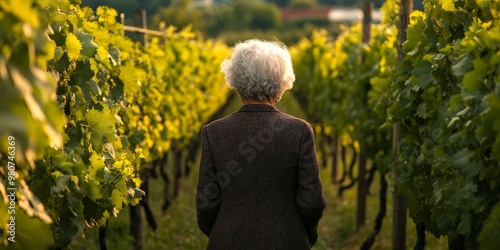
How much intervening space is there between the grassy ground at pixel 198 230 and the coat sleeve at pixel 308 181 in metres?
3.25

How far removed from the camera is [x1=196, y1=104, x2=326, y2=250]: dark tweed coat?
3.77 metres

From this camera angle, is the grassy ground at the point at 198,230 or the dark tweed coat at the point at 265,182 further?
the grassy ground at the point at 198,230

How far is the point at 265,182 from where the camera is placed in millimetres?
3785

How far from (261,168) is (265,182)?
67 millimetres

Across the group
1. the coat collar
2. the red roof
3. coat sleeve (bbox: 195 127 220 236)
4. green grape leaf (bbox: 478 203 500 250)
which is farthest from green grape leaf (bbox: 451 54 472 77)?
the red roof

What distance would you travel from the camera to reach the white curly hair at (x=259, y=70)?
3793 millimetres

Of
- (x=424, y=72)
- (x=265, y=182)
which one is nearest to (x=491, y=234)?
(x=265, y=182)

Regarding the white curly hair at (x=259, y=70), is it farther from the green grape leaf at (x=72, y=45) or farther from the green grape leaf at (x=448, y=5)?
the green grape leaf at (x=448, y=5)

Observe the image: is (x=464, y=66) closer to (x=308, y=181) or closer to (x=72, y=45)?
(x=308, y=181)

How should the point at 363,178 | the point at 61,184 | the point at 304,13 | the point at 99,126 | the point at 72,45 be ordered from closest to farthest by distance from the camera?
the point at 61,184 → the point at 72,45 → the point at 99,126 → the point at 363,178 → the point at 304,13

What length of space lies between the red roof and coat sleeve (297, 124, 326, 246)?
3467 inches

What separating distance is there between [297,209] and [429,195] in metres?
1.42

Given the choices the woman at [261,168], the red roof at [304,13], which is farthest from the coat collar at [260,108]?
the red roof at [304,13]
